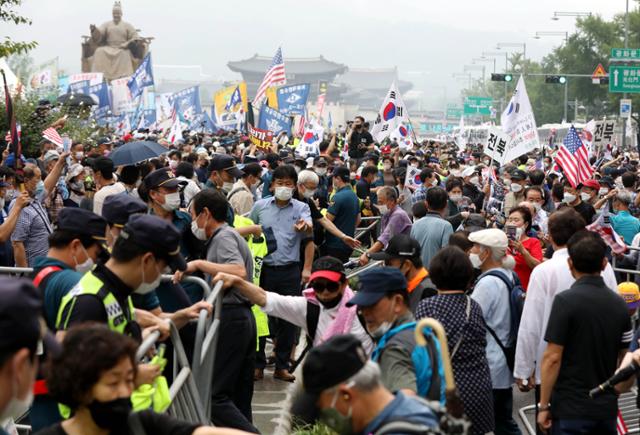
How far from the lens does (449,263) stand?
19.0 ft

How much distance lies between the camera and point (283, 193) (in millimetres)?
9648

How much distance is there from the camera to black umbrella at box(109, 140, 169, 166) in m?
10.6

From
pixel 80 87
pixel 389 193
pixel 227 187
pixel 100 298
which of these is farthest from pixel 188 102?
pixel 100 298

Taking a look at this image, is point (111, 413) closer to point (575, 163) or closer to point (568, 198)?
point (568, 198)

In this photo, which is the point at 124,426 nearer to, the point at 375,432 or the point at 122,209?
the point at 375,432

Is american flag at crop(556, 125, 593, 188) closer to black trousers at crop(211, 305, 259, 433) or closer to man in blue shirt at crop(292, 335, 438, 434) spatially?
black trousers at crop(211, 305, 259, 433)

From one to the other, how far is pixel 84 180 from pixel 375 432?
34.5ft

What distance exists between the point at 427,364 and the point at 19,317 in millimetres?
2037

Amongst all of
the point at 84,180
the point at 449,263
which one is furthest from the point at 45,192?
the point at 449,263

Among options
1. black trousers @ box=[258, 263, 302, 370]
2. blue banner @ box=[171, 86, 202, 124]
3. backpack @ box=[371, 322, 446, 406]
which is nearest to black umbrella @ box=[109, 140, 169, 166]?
black trousers @ box=[258, 263, 302, 370]

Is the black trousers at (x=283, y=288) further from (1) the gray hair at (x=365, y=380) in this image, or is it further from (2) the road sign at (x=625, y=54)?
(2) the road sign at (x=625, y=54)

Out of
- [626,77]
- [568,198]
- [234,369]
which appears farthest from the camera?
[626,77]

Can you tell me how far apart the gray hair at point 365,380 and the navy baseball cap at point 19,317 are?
0.93 metres

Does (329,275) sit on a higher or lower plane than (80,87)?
lower
